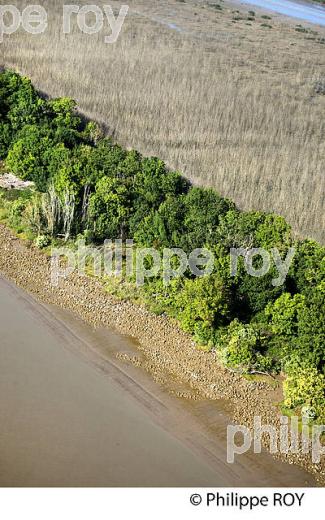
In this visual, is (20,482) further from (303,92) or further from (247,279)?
(303,92)

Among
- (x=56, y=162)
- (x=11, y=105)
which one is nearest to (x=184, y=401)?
(x=56, y=162)

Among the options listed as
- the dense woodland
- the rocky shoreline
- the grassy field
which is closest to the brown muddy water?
the rocky shoreline

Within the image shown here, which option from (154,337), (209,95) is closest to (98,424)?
(154,337)

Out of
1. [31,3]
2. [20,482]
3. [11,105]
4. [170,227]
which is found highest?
[31,3]

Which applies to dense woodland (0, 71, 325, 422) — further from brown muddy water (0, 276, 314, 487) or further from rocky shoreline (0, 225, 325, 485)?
brown muddy water (0, 276, 314, 487)

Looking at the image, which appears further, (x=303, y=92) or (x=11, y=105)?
(x=303, y=92)
